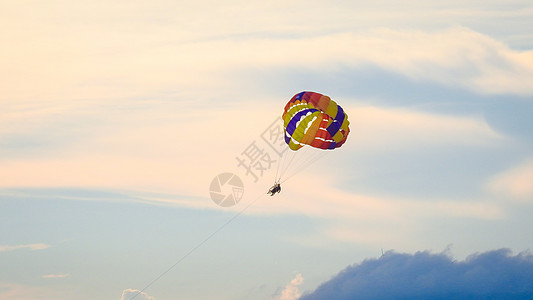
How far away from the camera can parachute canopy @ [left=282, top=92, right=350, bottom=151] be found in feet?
372

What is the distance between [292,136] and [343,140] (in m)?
5.93

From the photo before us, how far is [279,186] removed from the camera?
11250 cm

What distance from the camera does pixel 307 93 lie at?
114 m

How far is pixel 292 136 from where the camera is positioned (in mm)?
115625

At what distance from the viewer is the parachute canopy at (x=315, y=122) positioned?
113 metres

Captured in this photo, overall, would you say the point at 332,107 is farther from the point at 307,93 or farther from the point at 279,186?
the point at 279,186

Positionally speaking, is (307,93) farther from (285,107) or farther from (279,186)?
(279,186)

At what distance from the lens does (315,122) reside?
115188 millimetres

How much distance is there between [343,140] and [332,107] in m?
4.69

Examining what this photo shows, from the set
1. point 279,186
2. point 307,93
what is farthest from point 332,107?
point 279,186

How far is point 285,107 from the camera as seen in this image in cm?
11619

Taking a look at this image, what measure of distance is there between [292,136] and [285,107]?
3500mm

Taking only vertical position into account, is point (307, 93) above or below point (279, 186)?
above

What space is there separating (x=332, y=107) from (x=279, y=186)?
10.8 metres
